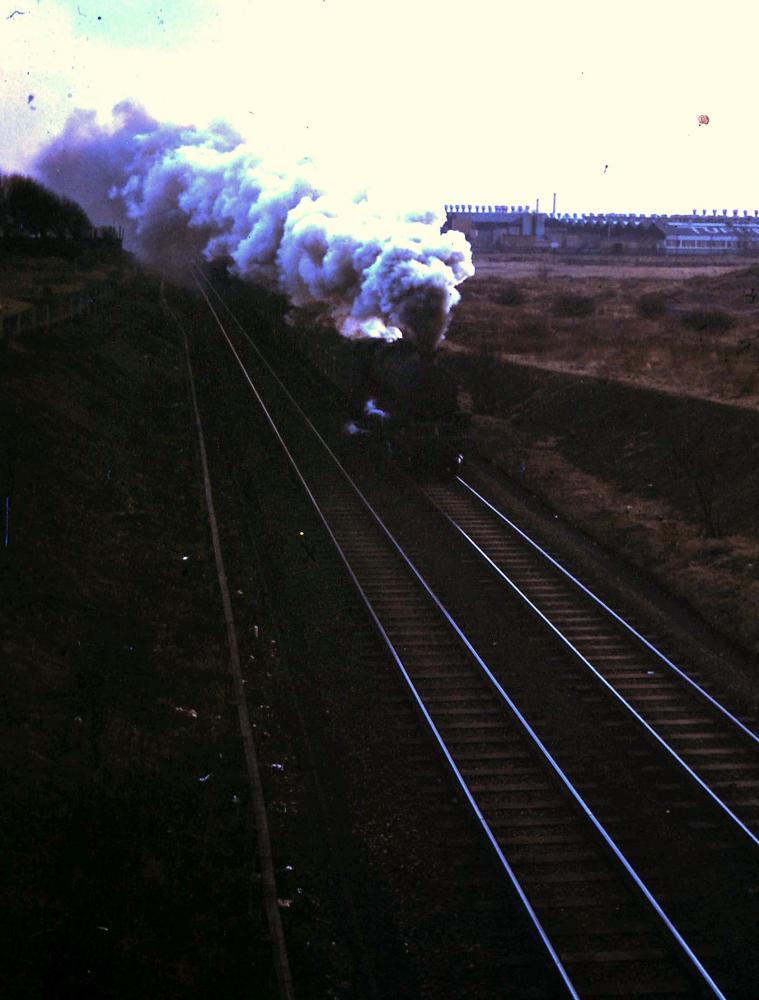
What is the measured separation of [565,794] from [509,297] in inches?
2141

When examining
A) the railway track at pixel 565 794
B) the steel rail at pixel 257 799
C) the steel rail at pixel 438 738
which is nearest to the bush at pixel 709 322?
the steel rail at pixel 438 738

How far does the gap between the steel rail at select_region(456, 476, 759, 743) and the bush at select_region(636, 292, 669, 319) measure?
31561mm

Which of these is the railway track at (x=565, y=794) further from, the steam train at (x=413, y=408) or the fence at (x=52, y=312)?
the fence at (x=52, y=312)

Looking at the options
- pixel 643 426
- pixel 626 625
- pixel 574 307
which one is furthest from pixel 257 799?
pixel 574 307

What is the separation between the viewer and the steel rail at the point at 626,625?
1219 centimetres

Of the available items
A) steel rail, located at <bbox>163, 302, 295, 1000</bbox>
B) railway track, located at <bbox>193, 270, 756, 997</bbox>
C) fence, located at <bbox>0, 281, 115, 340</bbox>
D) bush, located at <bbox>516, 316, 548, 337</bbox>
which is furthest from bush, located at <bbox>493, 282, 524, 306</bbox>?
railway track, located at <bbox>193, 270, 756, 997</bbox>

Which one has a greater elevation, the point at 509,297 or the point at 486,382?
the point at 509,297

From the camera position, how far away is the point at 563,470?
26.7 metres

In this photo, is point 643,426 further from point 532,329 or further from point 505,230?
point 505,230

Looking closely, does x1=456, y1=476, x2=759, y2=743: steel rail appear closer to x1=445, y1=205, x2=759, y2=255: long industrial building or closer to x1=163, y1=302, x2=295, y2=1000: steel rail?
x1=163, y1=302, x2=295, y2=1000: steel rail

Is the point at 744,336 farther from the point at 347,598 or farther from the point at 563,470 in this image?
the point at 347,598

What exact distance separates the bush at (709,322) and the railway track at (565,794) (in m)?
27.7

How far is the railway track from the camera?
26.9 ft

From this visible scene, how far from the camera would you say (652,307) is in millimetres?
52344
